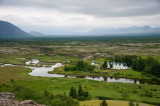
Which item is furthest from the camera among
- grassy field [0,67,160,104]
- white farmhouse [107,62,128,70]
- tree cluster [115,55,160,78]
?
white farmhouse [107,62,128,70]

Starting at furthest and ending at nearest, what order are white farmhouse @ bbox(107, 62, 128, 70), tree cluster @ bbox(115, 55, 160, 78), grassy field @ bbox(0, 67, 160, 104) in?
white farmhouse @ bbox(107, 62, 128, 70) → tree cluster @ bbox(115, 55, 160, 78) → grassy field @ bbox(0, 67, 160, 104)

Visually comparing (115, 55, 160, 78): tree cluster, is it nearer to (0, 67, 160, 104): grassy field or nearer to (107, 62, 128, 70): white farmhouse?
(107, 62, 128, 70): white farmhouse

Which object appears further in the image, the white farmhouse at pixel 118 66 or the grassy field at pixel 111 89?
the white farmhouse at pixel 118 66

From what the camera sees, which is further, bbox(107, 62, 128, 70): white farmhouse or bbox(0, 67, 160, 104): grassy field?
bbox(107, 62, 128, 70): white farmhouse

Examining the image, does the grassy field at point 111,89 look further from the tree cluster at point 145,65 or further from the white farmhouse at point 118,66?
the white farmhouse at point 118,66

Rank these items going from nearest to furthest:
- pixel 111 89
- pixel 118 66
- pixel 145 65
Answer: pixel 111 89, pixel 145 65, pixel 118 66

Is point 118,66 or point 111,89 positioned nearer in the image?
point 111,89

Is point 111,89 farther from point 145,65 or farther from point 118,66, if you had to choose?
point 145,65

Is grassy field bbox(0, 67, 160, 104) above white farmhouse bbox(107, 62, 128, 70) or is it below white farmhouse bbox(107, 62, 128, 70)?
below

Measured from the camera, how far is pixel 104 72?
76000 millimetres

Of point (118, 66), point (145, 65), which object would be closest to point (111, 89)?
point (118, 66)

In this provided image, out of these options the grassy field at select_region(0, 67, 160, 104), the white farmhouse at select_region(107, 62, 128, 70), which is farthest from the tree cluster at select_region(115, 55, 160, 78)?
the grassy field at select_region(0, 67, 160, 104)

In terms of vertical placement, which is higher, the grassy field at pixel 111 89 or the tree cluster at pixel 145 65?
the tree cluster at pixel 145 65

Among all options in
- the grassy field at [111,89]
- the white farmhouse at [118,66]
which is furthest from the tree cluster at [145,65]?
the grassy field at [111,89]
